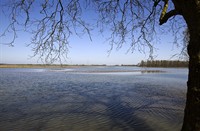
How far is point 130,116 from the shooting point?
274 inches

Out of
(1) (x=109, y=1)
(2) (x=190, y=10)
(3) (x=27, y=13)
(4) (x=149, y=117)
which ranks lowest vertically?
(4) (x=149, y=117)

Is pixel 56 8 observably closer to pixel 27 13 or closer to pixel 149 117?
pixel 27 13

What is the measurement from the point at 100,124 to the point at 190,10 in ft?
14.2

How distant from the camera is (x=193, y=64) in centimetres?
280

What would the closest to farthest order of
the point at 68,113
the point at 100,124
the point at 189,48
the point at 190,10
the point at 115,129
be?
1. the point at 190,10
2. the point at 189,48
3. the point at 115,129
4. the point at 100,124
5. the point at 68,113

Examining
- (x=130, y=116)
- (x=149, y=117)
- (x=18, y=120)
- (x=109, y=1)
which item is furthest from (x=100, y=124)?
(x=109, y=1)

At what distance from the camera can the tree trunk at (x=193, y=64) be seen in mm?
2650

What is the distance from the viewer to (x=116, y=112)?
7.52m

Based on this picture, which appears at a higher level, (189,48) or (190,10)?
(190,10)

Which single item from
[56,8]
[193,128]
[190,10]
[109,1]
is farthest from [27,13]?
[193,128]

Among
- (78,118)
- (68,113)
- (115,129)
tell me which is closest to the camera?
(115,129)

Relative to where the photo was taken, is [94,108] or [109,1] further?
[94,108]

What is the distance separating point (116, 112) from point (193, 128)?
479 centimetres

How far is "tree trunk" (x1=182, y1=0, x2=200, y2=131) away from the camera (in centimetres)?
265
